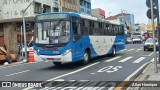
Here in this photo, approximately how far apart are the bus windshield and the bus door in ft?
1.77

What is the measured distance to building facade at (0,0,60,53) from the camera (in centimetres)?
4862

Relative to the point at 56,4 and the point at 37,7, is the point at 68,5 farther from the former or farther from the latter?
the point at 37,7

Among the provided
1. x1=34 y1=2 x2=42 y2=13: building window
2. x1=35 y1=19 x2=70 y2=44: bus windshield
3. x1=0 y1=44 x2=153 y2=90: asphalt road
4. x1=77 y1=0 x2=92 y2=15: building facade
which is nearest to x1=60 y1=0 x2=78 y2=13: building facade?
x1=77 y1=0 x2=92 y2=15: building facade

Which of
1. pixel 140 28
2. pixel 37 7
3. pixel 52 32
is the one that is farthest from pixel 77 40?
pixel 140 28

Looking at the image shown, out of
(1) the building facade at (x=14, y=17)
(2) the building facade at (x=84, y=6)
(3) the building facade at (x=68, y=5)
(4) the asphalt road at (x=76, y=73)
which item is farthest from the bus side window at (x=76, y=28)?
(2) the building facade at (x=84, y=6)

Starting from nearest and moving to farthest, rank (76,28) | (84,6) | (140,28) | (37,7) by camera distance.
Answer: (76,28)
(37,7)
(84,6)
(140,28)

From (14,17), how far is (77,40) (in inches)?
1263

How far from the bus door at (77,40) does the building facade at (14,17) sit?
29.8 m

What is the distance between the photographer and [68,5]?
66.6m

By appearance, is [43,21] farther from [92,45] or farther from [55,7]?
[55,7]

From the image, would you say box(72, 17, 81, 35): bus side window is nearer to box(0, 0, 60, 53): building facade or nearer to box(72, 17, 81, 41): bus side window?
box(72, 17, 81, 41): bus side window

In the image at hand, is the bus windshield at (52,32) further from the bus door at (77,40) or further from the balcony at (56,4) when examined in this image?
the balcony at (56,4)

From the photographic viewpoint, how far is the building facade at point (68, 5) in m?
62.6

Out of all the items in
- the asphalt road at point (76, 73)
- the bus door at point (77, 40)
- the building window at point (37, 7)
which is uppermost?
the building window at point (37, 7)
